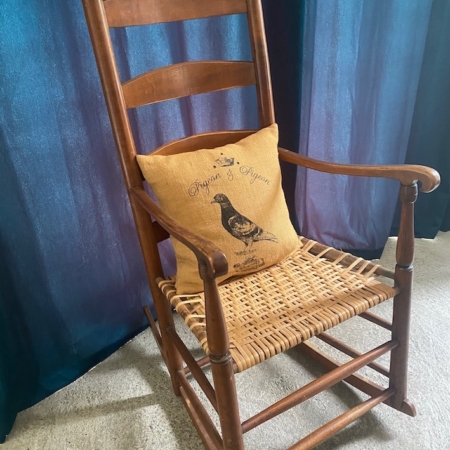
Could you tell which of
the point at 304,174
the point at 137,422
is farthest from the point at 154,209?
the point at 304,174

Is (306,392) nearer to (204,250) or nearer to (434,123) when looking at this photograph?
(204,250)

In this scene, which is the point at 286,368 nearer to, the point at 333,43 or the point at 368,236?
the point at 368,236

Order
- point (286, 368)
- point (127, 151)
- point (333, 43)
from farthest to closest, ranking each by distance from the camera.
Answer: point (333, 43) → point (286, 368) → point (127, 151)

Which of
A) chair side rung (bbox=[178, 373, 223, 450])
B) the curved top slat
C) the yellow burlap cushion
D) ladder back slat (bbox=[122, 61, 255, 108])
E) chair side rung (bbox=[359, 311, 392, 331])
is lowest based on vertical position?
chair side rung (bbox=[178, 373, 223, 450])

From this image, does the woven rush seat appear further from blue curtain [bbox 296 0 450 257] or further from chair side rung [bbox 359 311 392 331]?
blue curtain [bbox 296 0 450 257]

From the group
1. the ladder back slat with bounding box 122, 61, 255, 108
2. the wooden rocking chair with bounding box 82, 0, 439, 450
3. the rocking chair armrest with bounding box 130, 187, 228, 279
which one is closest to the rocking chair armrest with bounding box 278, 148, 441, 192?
the wooden rocking chair with bounding box 82, 0, 439, 450

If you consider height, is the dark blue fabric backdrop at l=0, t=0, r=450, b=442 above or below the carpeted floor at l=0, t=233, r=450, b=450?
above

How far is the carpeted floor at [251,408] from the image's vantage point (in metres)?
0.92

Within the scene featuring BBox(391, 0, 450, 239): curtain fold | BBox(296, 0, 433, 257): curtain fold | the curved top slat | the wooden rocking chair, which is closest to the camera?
the wooden rocking chair

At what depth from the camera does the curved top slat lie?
31.8 inches

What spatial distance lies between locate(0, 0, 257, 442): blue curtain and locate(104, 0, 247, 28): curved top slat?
146 mm

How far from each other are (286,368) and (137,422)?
1.28 feet

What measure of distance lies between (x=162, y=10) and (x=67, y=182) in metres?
0.44

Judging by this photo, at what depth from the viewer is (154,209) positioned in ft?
2.53
